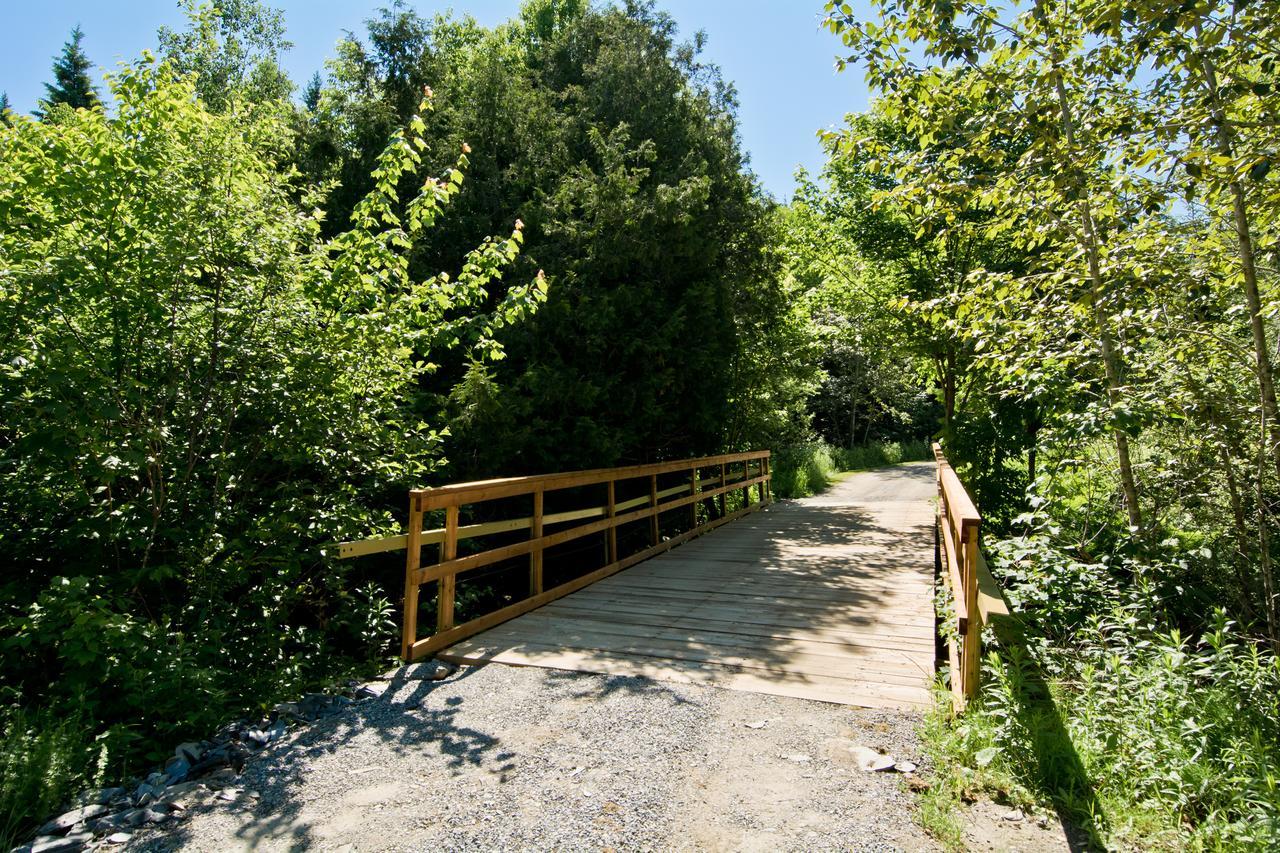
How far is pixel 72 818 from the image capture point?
264cm

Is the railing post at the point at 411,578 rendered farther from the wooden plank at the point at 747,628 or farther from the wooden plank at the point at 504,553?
the wooden plank at the point at 747,628

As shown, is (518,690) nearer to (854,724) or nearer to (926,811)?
(854,724)

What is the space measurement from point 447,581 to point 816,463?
602 inches

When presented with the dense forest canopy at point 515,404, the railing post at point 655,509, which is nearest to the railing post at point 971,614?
the dense forest canopy at point 515,404

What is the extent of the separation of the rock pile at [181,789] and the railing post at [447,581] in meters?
0.86

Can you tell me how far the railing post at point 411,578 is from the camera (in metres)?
4.45

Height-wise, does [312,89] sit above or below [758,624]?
above

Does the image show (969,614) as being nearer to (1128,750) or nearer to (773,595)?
(1128,750)

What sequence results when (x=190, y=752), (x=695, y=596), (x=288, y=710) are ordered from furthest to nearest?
(x=695, y=596) < (x=288, y=710) < (x=190, y=752)

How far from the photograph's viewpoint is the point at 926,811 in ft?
8.46

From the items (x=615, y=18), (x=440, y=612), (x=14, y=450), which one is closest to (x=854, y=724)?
(x=440, y=612)

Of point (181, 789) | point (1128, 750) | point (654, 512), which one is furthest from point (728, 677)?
point (654, 512)

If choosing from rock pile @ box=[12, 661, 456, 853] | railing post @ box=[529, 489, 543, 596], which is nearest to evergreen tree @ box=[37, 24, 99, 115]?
railing post @ box=[529, 489, 543, 596]

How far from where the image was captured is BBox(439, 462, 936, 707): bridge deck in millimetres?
4137
